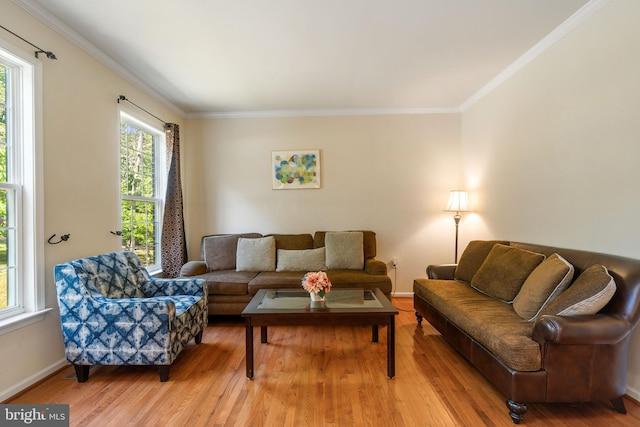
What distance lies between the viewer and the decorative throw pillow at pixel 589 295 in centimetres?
174

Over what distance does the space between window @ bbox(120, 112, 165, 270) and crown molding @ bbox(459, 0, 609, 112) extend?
404 centimetres

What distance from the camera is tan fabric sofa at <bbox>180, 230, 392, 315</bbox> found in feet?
11.0

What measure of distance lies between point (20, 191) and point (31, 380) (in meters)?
1.32

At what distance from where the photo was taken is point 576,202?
238 centimetres

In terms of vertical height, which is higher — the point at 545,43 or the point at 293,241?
the point at 545,43

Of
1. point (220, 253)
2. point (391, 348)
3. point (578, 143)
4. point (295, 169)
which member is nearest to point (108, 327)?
point (220, 253)

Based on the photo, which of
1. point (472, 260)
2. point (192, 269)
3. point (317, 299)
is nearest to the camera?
point (317, 299)

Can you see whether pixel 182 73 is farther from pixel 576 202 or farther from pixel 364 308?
pixel 576 202

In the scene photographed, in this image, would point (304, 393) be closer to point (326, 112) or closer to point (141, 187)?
point (141, 187)

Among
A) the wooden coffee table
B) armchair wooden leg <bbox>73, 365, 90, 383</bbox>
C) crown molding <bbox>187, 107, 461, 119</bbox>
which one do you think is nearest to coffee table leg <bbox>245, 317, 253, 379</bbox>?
the wooden coffee table

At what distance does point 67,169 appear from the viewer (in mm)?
2424

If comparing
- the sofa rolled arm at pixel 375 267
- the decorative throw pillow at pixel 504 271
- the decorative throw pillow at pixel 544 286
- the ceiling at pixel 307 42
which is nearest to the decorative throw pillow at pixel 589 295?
the decorative throw pillow at pixel 544 286

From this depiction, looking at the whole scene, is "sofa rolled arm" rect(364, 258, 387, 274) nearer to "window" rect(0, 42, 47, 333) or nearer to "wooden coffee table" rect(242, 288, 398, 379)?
"wooden coffee table" rect(242, 288, 398, 379)

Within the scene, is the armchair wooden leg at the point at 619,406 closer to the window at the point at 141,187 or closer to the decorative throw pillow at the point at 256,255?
the decorative throw pillow at the point at 256,255
